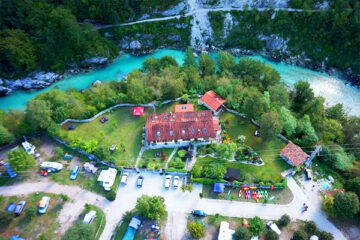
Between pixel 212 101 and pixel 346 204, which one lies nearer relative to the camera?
pixel 346 204

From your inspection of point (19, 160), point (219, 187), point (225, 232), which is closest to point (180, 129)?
point (219, 187)

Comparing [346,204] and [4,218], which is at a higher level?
[346,204]

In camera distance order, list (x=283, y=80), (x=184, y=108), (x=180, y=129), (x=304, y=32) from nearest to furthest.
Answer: (x=180, y=129) < (x=184, y=108) < (x=283, y=80) < (x=304, y=32)

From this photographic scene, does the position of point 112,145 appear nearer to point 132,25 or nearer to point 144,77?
point 144,77

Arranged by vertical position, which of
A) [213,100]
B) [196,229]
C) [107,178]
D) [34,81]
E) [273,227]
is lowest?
[196,229]

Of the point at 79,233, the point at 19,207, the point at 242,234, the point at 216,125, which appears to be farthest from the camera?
the point at 216,125

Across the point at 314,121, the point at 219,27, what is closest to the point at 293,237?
the point at 314,121

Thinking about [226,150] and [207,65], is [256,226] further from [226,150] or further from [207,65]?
[207,65]
